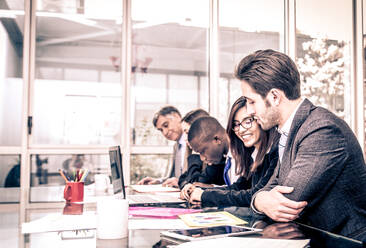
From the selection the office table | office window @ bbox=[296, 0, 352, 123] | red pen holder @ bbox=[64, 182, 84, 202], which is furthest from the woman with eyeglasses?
office window @ bbox=[296, 0, 352, 123]

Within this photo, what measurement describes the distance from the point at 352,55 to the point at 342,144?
3.81 meters

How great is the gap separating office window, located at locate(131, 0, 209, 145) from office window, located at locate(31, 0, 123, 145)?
0.24 meters

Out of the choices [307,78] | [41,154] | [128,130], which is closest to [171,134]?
[128,130]

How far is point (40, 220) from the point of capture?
1294mm

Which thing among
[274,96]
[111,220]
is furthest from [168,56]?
[111,220]

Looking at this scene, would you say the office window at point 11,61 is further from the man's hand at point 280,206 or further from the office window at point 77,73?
the man's hand at point 280,206

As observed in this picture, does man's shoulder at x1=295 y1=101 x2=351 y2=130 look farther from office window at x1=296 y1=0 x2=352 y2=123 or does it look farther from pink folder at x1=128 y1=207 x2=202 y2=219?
office window at x1=296 y1=0 x2=352 y2=123

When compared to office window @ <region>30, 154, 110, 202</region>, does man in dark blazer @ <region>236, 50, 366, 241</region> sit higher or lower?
higher

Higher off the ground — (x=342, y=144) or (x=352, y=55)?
(x=352, y=55)

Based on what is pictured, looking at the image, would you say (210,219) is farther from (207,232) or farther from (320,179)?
(320,179)

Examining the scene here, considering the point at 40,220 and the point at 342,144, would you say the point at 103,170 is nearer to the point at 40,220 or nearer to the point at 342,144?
the point at 40,220

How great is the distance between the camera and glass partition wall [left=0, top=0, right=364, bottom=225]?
3973 millimetres

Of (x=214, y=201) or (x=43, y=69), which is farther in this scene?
(x=43, y=69)

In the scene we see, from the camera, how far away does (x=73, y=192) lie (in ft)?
6.08
